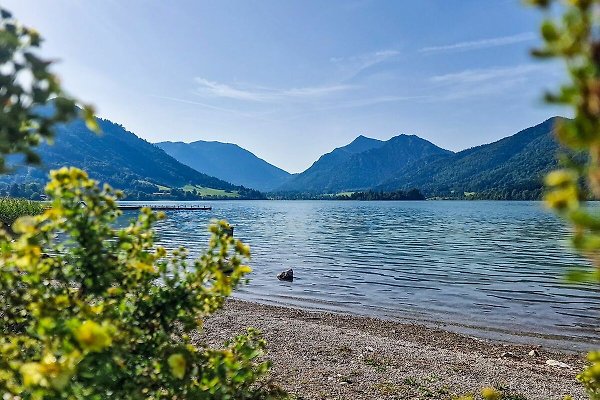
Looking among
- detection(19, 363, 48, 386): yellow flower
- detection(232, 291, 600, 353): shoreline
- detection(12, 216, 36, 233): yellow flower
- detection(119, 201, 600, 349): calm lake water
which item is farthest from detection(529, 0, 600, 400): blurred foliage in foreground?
detection(232, 291, 600, 353): shoreline

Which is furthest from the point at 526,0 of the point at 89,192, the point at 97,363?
the point at 89,192

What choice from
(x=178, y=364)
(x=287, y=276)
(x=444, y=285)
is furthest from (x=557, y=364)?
(x=287, y=276)

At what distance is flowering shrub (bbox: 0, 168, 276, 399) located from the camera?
302cm

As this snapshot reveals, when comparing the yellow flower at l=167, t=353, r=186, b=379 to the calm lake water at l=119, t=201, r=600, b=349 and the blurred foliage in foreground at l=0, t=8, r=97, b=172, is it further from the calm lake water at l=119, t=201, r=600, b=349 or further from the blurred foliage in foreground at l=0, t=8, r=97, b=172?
the calm lake water at l=119, t=201, r=600, b=349

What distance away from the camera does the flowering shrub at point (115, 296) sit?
3021 mm

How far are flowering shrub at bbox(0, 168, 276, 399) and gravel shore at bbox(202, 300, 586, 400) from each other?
25.9 ft

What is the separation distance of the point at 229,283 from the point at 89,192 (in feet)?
3.97

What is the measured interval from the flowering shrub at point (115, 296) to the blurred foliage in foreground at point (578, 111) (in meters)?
2.49

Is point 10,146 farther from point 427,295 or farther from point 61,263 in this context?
point 427,295

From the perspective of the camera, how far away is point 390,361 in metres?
14.9

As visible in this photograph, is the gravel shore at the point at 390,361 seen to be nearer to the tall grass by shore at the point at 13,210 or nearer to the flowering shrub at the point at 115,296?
the flowering shrub at the point at 115,296

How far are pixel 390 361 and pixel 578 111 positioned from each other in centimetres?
1472

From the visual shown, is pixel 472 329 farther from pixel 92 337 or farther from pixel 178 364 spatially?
pixel 92 337

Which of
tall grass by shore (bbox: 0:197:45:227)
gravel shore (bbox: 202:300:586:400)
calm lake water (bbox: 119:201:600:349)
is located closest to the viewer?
gravel shore (bbox: 202:300:586:400)
